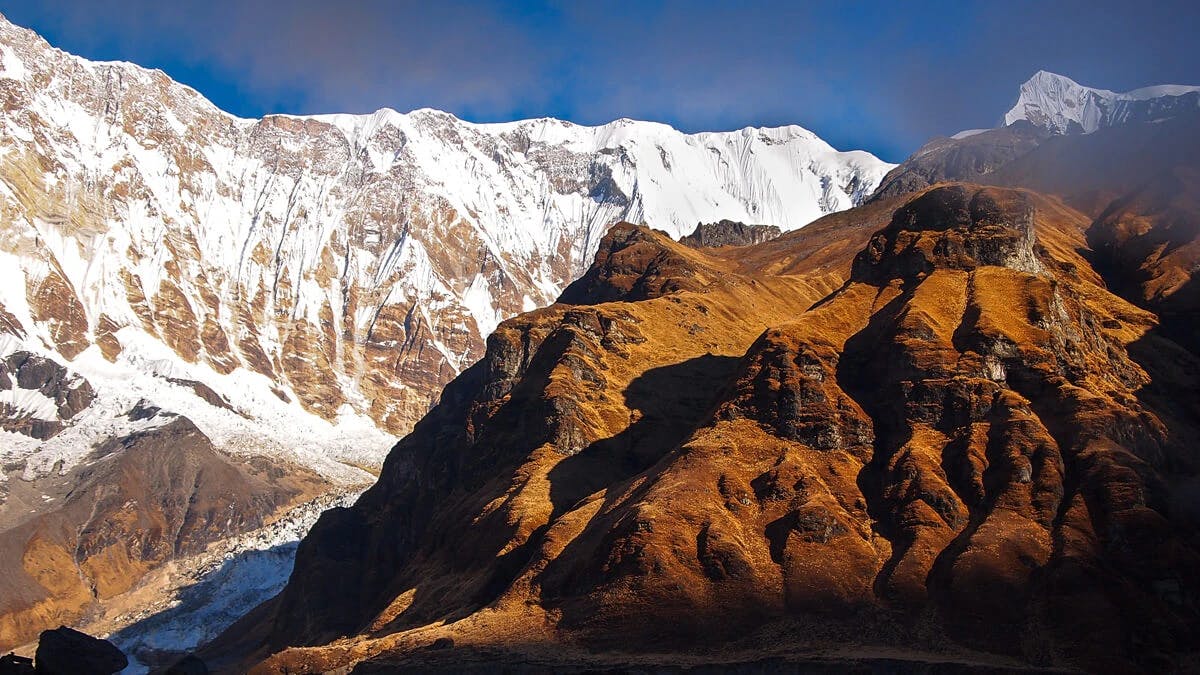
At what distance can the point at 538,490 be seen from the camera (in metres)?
151

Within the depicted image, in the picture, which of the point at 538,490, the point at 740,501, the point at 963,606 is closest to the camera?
the point at 963,606

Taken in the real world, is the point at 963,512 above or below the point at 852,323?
below

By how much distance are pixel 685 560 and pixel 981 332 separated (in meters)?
45.9

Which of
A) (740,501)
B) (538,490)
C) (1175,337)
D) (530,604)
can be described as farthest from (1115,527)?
(1175,337)

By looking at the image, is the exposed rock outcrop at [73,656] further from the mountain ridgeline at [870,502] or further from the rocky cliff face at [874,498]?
the mountain ridgeline at [870,502]

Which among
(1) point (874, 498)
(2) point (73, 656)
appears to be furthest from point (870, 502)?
(2) point (73, 656)

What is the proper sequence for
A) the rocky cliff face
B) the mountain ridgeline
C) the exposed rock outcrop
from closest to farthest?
the mountain ridgeline → the rocky cliff face → the exposed rock outcrop

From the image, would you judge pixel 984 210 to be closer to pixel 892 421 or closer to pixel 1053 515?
pixel 892 421

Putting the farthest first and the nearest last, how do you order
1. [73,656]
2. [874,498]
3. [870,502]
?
[73,656]
[874,498]
[870,502]

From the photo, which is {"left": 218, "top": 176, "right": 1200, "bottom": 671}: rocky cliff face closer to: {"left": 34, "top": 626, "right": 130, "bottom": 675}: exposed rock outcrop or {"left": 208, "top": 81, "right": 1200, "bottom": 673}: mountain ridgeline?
A: {"left": 208, "top": 81, "right": 1200, "bottom": 673}: mountain ridgeline

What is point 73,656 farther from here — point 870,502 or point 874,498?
point 874,498

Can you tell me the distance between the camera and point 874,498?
126062 millimetres

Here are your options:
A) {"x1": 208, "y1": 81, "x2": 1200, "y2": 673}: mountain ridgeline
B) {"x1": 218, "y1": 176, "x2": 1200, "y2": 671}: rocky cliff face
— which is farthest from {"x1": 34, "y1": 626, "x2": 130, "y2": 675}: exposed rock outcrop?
{"x1": 208, "y1": 81, "x2": 1200, "y2": 673}: mountain ridgeline

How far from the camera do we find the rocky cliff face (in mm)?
104812
